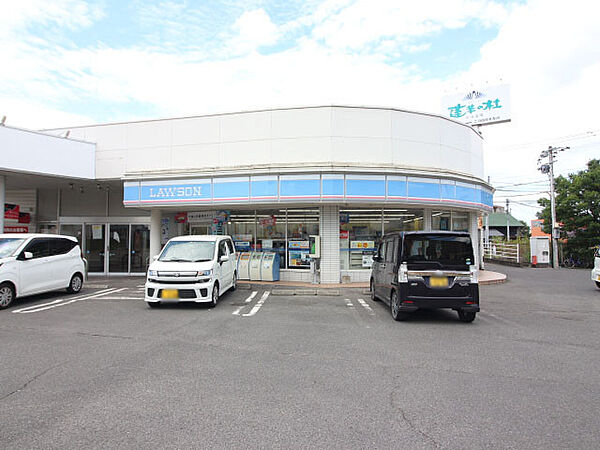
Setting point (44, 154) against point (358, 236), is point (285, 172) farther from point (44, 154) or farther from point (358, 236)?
point (44, 154)

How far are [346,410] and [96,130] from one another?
15.6 m

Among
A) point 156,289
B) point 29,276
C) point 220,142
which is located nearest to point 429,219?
point 220,142

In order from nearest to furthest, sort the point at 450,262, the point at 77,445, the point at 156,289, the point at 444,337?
1. the point at 77,445
2. the point at 444,337
3. the point at 450,262
4. the point at 156,289

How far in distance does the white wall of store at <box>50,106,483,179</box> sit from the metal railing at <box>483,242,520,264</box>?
12541 millimetres

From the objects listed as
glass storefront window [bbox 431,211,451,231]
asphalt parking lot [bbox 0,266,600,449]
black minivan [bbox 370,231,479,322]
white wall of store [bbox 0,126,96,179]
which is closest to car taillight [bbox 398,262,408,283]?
black minivan [bbox 370,231,479,322]

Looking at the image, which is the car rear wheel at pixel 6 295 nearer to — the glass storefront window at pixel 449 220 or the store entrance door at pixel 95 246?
the store entrance door at pixel 95 246

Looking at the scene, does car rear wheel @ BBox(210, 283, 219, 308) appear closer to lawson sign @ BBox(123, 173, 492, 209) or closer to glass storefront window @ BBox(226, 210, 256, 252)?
lawson sign @ BBox(123, 173, 492, 209)

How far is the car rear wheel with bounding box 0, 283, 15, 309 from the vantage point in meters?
8.77

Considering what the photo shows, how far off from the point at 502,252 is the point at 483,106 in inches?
399

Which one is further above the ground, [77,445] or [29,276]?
[29,276]

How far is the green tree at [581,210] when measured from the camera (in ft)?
73.8

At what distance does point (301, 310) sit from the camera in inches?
360

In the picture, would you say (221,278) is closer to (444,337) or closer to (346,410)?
(444,337)

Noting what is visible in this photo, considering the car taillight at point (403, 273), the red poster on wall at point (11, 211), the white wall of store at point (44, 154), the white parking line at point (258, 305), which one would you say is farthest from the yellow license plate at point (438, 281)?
the red poster on wall at point (11, 211)
